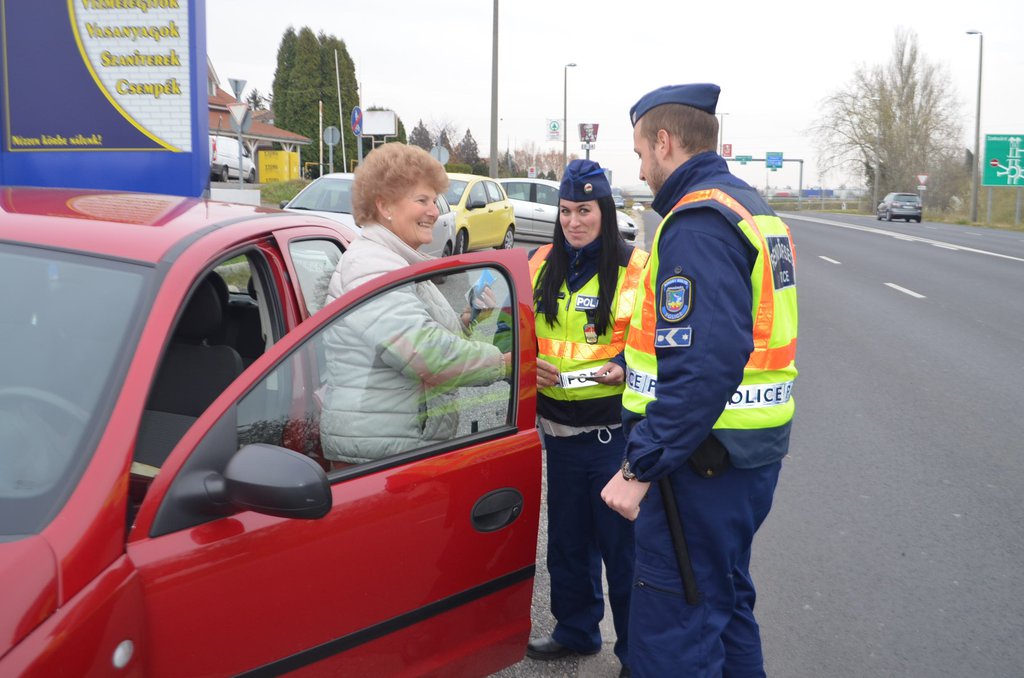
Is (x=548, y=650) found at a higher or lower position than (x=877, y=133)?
lower

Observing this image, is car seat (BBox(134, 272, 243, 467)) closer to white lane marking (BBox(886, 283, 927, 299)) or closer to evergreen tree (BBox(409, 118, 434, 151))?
white lane marking (BBox(886, 283, 927, 299))

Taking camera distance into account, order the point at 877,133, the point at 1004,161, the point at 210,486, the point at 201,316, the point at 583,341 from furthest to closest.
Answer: the point at 877,133 < the point at 1004,161 < the point at 583,341 < the point at 201,316 < the point at 210,486

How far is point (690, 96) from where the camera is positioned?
246cm

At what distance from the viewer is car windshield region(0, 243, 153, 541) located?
6.06ft

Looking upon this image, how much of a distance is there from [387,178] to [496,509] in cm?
100

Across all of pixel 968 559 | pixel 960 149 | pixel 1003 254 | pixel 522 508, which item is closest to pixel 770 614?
pixel 968 559

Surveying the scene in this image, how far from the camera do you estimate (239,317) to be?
324 cm

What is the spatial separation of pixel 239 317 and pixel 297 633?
56.6 inches

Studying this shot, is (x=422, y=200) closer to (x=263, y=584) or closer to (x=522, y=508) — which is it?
(x=522, y=508)

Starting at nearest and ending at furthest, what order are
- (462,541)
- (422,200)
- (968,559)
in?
(462,541) < (422,200) < (968,559)

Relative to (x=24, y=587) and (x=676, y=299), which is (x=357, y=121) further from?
(x=24, y=587)

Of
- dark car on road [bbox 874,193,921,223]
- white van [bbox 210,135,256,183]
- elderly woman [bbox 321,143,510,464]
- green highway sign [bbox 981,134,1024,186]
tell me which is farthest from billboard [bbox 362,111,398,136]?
dark car on road [bbox 874,193,921,223]

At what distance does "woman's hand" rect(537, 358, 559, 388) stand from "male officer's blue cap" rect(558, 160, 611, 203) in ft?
1.90

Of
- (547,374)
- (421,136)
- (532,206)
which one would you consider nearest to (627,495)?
(547,374)
